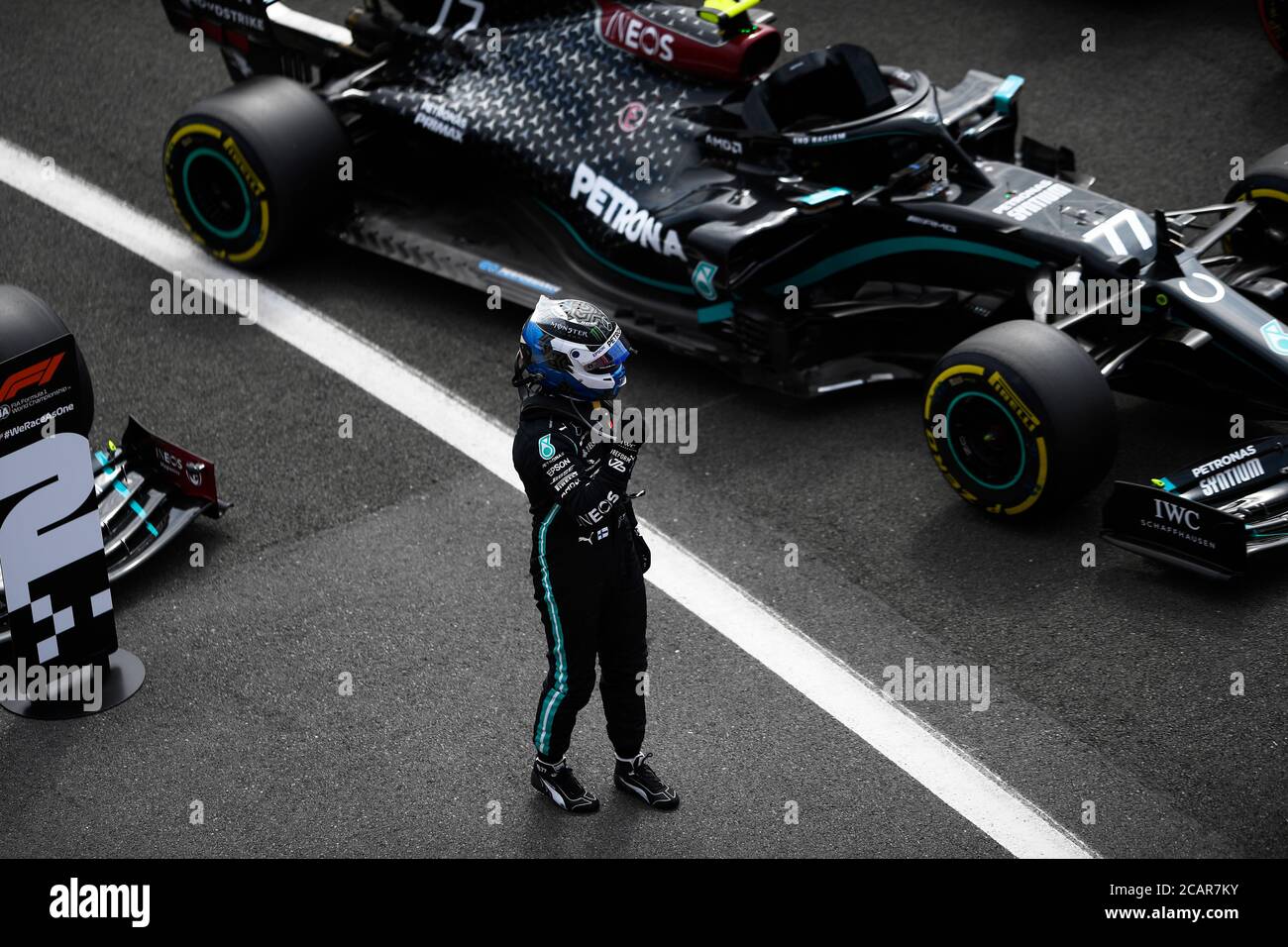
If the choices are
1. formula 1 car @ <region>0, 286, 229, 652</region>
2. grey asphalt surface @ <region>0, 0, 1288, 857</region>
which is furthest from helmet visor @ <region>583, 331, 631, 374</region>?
formula 1 car @ <region>0, 286, 229, 652</region>

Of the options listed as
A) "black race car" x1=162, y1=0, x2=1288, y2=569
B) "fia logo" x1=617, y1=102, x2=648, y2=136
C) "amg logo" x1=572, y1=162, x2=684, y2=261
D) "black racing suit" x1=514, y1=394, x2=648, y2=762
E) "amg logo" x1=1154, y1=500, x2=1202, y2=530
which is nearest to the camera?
"black racing suit" x1=514, y1=394, x2=648, y2=762

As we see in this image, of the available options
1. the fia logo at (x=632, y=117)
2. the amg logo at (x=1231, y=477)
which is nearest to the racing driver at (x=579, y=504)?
the amg logo at (x=1231, y=477)

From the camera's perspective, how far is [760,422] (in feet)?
24.3

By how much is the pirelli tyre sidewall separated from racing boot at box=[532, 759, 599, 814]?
2.32 m

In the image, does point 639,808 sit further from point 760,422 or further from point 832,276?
point 832,276

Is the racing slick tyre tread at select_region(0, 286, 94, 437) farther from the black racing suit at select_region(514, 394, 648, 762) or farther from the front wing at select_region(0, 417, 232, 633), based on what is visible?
the black racing suit at select_region(514, 394, 648, 762)

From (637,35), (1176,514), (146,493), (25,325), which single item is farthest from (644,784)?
(637,35)

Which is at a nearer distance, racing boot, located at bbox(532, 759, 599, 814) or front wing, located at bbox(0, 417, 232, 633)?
racing boot, located at bbox(532, 759, 599, 814)

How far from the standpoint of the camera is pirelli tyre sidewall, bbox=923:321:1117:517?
6211 mm

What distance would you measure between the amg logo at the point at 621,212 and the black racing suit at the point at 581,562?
2.80m

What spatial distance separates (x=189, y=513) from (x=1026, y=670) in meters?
3.51

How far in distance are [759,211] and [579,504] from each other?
297cm
